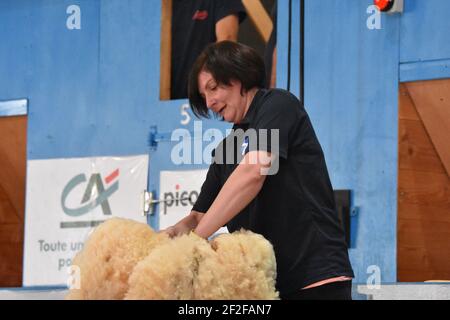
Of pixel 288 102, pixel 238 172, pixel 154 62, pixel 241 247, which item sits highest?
pixel 154 62

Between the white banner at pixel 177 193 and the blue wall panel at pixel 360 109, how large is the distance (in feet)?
2.57

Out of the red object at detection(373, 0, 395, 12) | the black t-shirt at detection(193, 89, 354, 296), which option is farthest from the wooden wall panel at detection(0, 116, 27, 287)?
the black t-shirt at detection(193, 89, 354, 296)

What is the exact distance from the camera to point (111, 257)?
1908mm

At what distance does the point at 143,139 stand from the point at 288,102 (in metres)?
3.15

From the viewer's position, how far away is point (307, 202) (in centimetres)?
218

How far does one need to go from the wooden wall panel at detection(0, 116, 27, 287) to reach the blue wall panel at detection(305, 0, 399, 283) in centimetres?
217

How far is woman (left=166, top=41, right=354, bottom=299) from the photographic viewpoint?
2.07 meters

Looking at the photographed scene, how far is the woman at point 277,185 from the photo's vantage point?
6.81 feet

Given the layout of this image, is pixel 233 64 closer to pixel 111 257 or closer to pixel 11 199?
pixel 111 257

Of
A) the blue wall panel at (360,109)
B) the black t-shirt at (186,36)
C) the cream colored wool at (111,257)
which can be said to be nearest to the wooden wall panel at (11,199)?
the black t-shirt at (186,36)

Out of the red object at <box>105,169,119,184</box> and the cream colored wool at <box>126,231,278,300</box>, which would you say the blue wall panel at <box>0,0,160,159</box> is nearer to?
the red object at <box>105,169,119,184</box>

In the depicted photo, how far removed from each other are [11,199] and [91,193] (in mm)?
903

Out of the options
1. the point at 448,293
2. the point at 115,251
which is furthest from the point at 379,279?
the point at 115,251

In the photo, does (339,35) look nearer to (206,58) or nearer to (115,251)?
(206,58)
